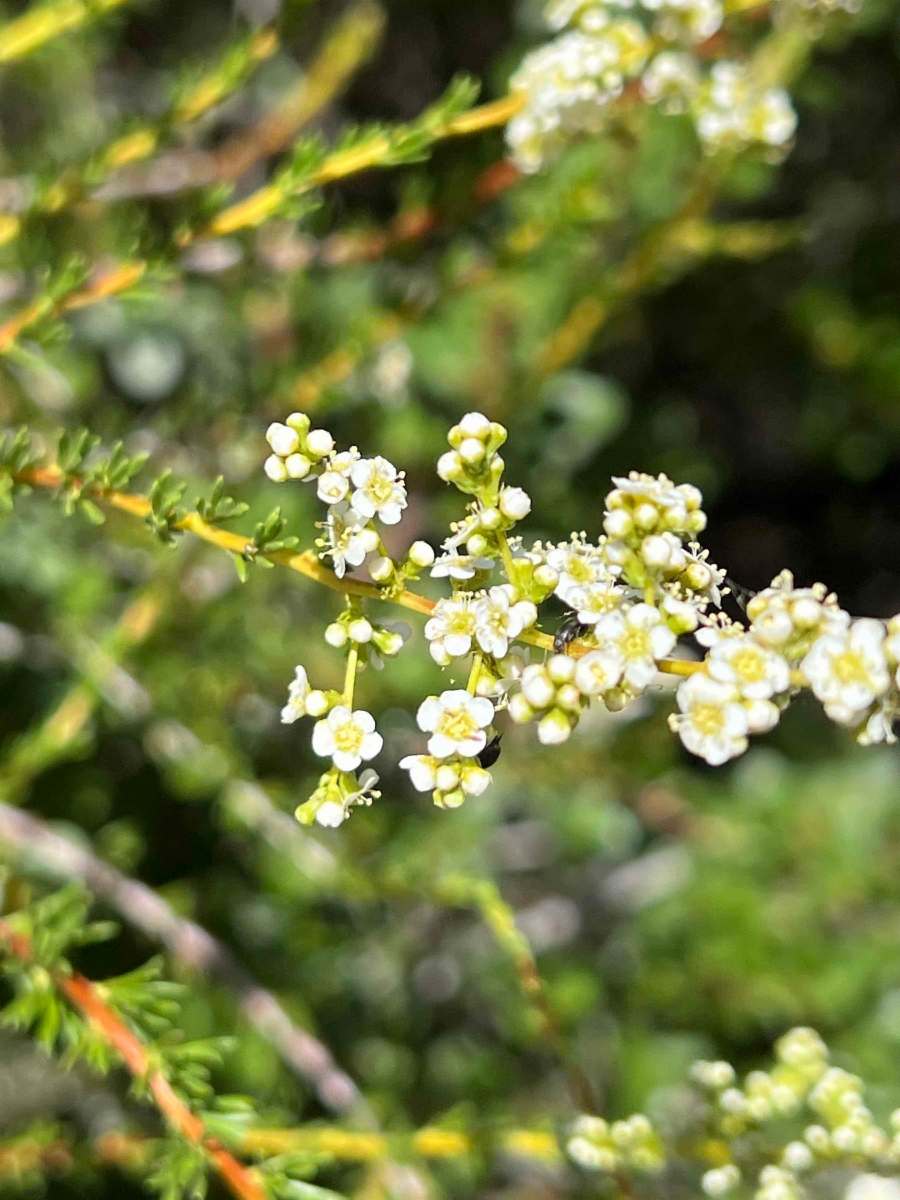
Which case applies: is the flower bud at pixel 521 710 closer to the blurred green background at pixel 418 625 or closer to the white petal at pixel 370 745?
the white petal at pixel 370 745

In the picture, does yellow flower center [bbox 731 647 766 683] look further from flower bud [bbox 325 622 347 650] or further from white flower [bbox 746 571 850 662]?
flower bud [bbox 325 622 347 650]

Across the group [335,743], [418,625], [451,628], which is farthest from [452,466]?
[418,625]

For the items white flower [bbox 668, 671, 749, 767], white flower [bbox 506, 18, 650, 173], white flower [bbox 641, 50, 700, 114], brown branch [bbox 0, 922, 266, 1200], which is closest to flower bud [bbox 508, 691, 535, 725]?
white flower [bbox 668, 671, 749, 767]

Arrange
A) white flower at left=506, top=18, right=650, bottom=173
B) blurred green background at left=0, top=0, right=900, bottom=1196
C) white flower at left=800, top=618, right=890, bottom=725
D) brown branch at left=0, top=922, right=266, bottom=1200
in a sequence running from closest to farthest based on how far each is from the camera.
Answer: white flower at left=800, top=618, right=890, bottom=725, brown branch at left=0, top=922, right=266, bottom=1200, white flower at left=506, top=18, right=650, bottom=173, blurred green background at left=0, top=0, right=900, bottom=1196

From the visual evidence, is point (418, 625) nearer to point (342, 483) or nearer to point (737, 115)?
point (737, 115)

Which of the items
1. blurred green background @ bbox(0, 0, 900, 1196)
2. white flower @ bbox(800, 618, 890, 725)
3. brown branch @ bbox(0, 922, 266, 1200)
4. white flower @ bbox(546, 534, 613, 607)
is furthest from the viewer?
blurred green background @ bbox(0, 0, 900, 1196)
